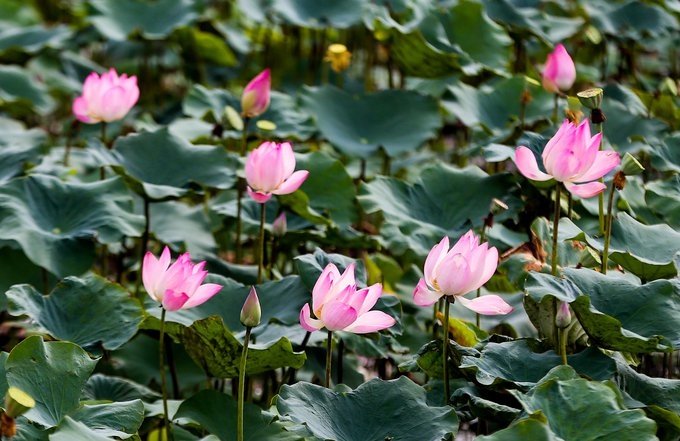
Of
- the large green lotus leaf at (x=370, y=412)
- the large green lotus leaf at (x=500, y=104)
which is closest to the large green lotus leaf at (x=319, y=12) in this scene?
the large green lotus leaf at (x=500, y=104)

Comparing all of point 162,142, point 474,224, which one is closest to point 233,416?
point 474,224

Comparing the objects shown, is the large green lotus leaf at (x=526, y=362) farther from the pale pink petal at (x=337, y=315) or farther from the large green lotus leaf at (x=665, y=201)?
the large green lotus leaf at (x=665, y=201)

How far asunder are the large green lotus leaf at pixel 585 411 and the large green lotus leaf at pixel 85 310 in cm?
78

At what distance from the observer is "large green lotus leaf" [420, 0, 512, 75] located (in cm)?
301

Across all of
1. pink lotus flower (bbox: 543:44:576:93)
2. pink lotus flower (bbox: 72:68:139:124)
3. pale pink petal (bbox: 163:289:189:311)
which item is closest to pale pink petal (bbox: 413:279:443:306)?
pale pink petal (bbox: 163:289:189:311)

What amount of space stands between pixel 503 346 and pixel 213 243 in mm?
1040

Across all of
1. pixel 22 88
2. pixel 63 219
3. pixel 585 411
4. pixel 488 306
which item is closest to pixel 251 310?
pixel 488 306

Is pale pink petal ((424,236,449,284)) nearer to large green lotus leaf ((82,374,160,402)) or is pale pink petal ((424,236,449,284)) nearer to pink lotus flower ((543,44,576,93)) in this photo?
large green lotus leaf ((82,374,160,402))

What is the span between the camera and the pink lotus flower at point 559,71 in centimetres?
220

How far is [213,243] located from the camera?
Answer: 2488mm

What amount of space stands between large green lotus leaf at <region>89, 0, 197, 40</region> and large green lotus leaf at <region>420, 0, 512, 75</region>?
925 millimetres

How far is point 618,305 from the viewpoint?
1.63 m

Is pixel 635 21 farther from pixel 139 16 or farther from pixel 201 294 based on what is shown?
pixel 201 294

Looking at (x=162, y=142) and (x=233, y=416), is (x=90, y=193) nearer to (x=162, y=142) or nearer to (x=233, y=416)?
(x=162, y=142)
